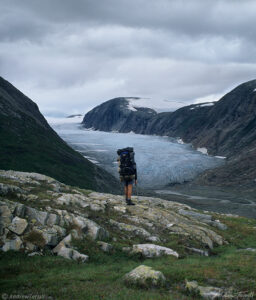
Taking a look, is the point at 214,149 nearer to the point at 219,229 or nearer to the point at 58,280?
the point at 219,229

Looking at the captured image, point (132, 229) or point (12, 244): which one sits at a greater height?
point (12, 244)

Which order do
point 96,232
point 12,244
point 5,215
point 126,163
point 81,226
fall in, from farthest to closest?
point 126,163 < point 81,226 < point 96,232 < point 5,215 < point 12,244

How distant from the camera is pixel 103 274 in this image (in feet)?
37.9

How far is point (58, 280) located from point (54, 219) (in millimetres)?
5156

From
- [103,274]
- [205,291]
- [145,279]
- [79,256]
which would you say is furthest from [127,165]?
[205,291]

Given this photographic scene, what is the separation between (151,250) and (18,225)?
262 inches

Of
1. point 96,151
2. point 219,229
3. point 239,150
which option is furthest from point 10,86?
point 219,229

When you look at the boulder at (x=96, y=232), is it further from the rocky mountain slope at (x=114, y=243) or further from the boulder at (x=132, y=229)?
the boulder at (x=132, y=229)

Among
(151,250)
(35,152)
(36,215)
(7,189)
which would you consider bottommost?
(151,250)

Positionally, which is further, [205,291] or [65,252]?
[65,252]

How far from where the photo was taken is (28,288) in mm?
9695

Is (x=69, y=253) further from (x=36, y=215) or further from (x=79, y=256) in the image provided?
(x=36, y=215)

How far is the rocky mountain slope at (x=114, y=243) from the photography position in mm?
10789

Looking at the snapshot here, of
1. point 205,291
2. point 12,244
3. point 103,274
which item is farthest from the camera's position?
point 12,244
